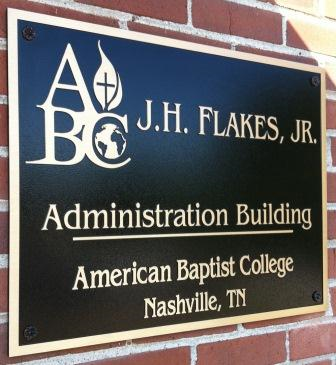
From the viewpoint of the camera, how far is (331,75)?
5.72 ft

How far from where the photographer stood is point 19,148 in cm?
124

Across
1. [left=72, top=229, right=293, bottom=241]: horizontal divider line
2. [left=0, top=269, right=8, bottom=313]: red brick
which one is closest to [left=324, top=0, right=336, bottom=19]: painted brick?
[left=72, top=229, right=293, bottom=241]: horizontal divider line

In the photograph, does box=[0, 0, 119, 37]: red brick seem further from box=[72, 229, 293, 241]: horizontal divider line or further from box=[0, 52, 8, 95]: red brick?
box=[72, 229, 293, 241]: horizontal divider line

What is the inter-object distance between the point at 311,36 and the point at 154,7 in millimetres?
Result: 496

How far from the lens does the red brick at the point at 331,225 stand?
1.72 meters

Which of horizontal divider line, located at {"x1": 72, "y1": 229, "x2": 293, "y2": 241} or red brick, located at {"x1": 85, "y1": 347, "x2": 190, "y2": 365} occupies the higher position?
horizontal divider line, located at {"x1": 72, "y1": 229, "x2": 293, "y2": 241}

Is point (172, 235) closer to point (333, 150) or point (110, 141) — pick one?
point (110, 141)

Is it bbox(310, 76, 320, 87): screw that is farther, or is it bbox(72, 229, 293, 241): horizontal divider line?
bbox(310, 76, 320, 87): screw

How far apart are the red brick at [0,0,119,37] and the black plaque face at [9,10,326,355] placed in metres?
0.03

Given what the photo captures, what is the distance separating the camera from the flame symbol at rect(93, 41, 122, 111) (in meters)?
1.33

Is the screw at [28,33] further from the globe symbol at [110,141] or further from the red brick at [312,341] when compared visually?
the red brick at [312,341]

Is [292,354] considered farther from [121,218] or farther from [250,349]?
[121,218]

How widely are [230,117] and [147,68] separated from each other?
252 millimetres

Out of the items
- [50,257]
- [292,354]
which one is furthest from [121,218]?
[292,354]
